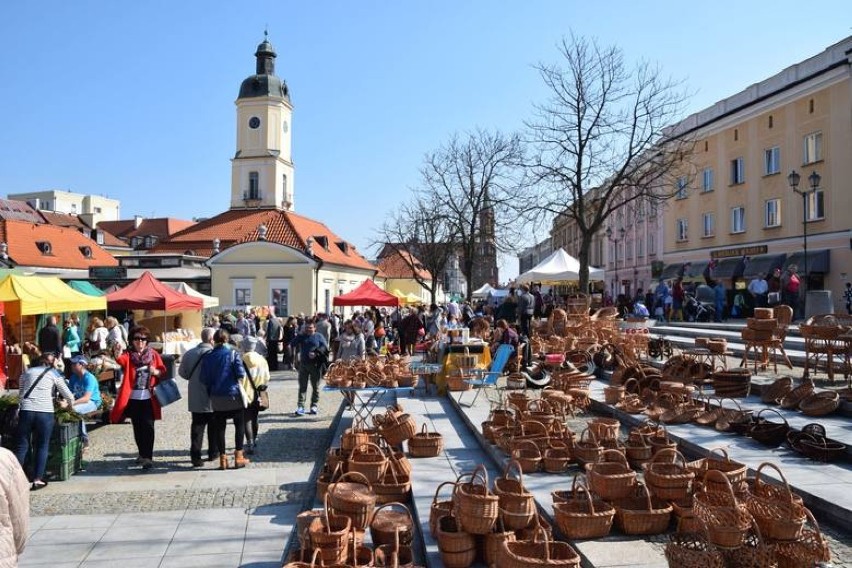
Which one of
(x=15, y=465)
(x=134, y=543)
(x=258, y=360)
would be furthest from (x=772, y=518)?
(x=258, y=360)

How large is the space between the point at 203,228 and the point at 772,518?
159ft

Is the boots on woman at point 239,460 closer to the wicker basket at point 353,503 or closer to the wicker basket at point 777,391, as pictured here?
the wicker basket at point 353,503

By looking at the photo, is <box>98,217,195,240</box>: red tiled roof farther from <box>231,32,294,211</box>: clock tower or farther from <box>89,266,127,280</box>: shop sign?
<box>89,266,127,280</box>: shop sign

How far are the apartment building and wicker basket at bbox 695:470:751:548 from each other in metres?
19.1

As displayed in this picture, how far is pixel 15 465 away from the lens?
11.8ft

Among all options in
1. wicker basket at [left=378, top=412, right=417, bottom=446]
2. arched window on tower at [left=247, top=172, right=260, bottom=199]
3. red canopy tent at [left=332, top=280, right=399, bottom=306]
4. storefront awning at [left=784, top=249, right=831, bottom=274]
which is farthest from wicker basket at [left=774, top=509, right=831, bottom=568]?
arched window on tower at [left=247, top=172, right=260, bottom=199]

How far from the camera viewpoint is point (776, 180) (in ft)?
101

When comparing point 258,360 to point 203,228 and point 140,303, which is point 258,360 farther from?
point 203,228

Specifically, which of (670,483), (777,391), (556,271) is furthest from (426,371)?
(556,271)

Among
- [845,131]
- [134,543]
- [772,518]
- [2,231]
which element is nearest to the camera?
[772,518]

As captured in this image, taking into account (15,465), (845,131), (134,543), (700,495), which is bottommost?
(134,543)

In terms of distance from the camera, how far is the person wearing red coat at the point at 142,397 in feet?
27.0

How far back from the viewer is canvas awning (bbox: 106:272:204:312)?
57.7ft

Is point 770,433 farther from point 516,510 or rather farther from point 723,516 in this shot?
point 516,510
